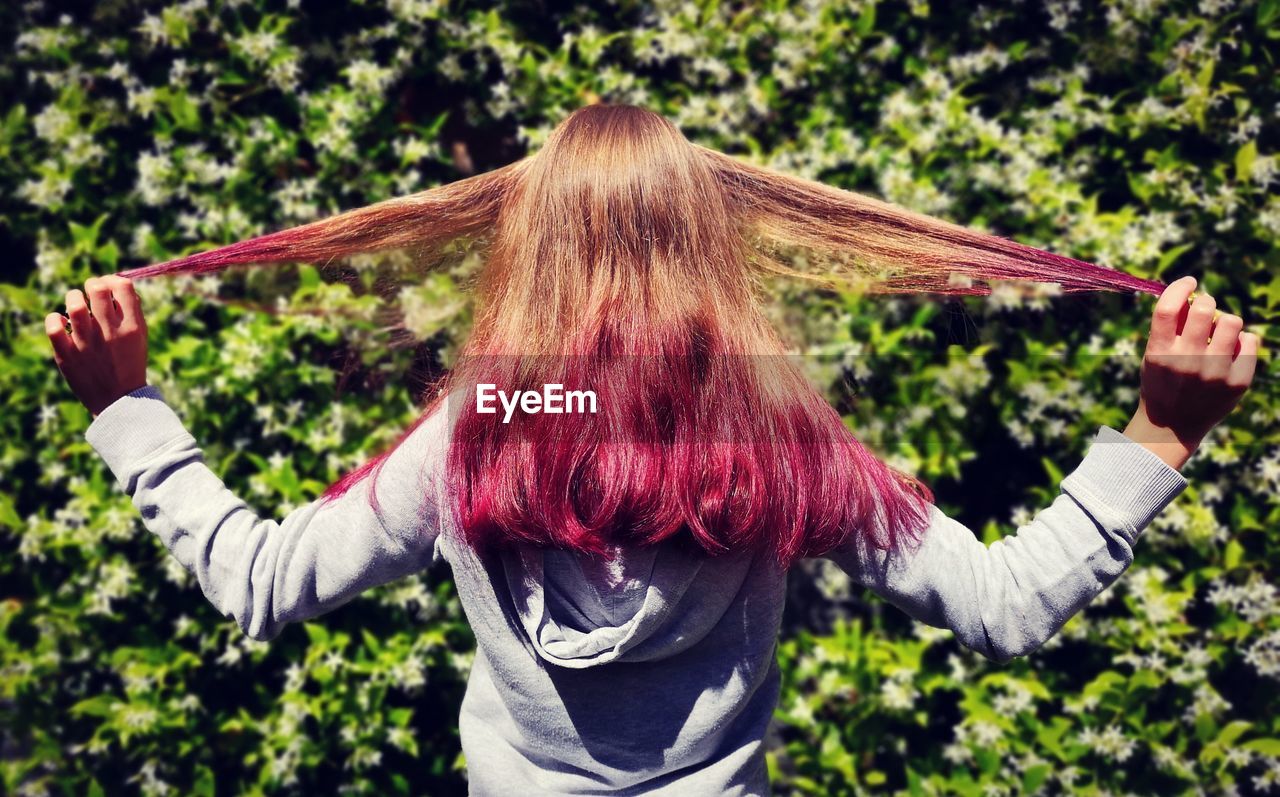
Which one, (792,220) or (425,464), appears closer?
(425,464)

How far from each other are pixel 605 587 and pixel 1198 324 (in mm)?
771

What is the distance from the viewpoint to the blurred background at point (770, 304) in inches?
82.4

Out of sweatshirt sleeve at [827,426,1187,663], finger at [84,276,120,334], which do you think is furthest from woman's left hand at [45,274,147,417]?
sweatshirt sleeve at [827,426,1187,663]

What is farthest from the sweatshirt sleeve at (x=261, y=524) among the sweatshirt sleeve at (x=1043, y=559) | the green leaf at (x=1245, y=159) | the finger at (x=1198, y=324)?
the green leaf at (x=1245, y=159)

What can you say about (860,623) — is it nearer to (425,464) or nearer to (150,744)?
(425,464)

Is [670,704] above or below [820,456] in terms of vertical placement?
below

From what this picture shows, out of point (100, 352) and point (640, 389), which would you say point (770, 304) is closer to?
point (640, 389)

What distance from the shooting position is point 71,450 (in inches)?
88.0

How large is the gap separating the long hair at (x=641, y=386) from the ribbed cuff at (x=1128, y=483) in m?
0.21

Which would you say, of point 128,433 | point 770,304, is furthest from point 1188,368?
point 128,433

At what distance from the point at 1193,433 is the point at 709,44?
62.9 inches

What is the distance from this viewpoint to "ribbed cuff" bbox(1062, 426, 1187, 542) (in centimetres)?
104

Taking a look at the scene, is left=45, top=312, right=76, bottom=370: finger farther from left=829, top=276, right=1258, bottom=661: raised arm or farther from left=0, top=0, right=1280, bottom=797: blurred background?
left=829, top=276, right=1258, bottom=661: raised arm

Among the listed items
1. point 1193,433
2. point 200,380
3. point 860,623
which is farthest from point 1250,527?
point 200,380
